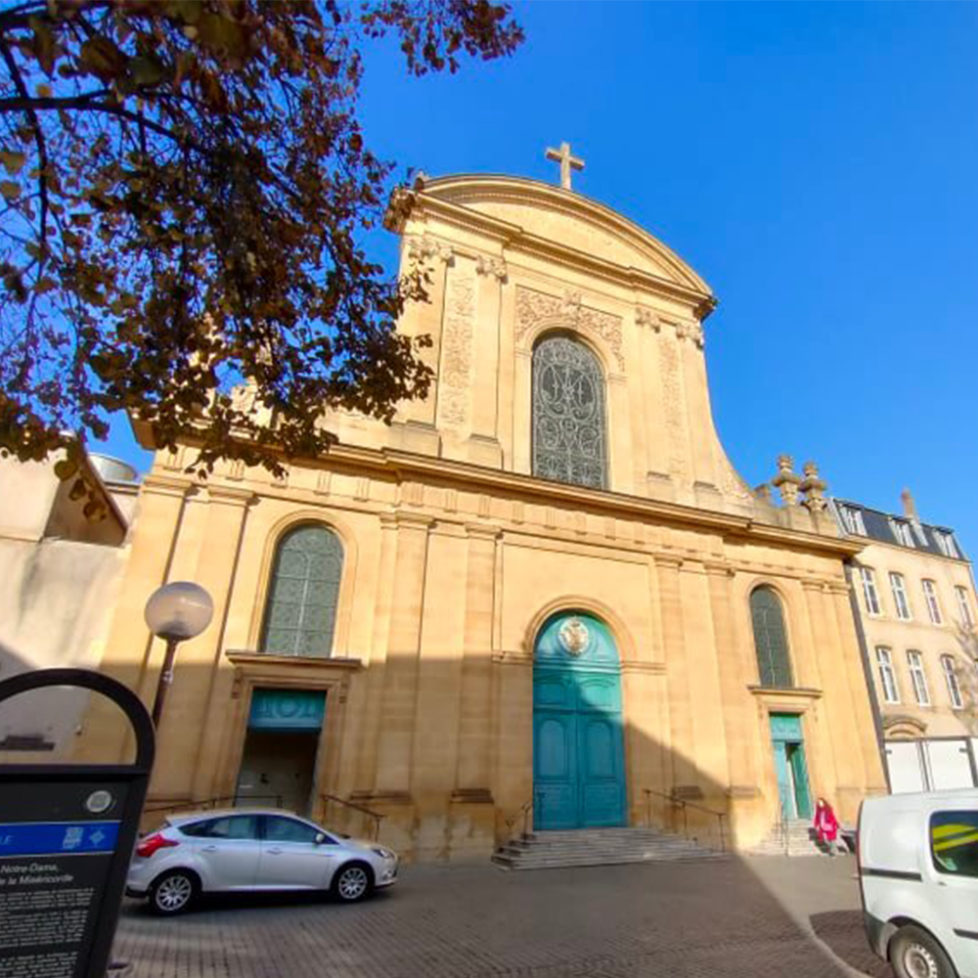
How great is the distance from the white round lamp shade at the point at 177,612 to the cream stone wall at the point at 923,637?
23290 mm

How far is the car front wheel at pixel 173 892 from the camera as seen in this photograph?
289 inches

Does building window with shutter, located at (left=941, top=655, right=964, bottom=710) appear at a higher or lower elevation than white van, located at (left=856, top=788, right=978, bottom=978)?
higher

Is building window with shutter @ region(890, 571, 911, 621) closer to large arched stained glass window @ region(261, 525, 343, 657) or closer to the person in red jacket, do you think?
the person in red jacket

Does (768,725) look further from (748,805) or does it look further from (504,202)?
(504,202)

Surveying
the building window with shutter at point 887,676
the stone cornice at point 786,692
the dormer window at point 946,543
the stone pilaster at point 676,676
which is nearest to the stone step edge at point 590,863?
the stone pilaster at point 676,676

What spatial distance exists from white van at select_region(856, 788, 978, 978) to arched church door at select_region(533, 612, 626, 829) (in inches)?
297

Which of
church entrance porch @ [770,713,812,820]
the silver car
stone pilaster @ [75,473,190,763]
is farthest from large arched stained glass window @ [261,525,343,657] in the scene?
church entrance porch @ [770,713,812,820]

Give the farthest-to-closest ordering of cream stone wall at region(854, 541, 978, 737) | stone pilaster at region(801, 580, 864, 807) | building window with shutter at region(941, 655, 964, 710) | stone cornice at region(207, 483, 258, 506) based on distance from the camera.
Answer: building window with shutter at region(941, 655, 964, 710) → cream stone wall at region(854, 541, 978, 737) → stone pilaster at region(801, 580, 864, 807) → stone cornice at region(207, 483, 258, 506)

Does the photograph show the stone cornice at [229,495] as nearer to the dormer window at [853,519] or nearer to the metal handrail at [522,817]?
the metal handrail at [522,817]

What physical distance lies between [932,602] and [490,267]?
72.9 ft

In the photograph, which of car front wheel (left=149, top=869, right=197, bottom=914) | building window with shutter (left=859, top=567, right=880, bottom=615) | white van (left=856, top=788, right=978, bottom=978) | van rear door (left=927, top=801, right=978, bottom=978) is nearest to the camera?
van rear door (left=927, top=801, right=978, bottom=978)

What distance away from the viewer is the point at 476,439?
15031mm

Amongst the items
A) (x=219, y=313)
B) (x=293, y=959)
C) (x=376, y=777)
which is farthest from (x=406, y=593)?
(x=219, y=313)

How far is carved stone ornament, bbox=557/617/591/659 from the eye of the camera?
14383mm
